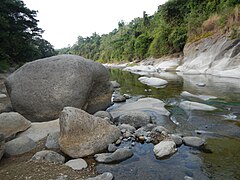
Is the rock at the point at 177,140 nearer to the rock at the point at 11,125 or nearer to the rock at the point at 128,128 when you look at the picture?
the rock at the point at 128,128

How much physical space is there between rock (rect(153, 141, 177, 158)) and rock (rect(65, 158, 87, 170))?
1582 millimetres

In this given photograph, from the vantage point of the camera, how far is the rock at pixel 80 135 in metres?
4.51

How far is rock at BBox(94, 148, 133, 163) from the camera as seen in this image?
4.24 metres

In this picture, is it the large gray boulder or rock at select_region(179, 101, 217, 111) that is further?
rock at select_region(179, 101, 217, 111)

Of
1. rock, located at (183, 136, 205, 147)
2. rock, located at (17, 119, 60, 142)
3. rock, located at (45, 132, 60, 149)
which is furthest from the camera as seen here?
rock, located at (17, 119, 60, 142)

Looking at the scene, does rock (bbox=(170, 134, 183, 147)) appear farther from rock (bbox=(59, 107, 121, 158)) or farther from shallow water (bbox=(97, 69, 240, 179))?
rock (bbox=(59, 107, 121, 158))

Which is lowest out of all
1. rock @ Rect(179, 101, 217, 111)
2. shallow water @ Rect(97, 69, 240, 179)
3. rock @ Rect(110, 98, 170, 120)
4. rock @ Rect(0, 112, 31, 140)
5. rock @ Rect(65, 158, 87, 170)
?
rock @ Rect(179, 101, 217, 111)

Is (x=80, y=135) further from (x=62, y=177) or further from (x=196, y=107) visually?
(x=196, y=107)

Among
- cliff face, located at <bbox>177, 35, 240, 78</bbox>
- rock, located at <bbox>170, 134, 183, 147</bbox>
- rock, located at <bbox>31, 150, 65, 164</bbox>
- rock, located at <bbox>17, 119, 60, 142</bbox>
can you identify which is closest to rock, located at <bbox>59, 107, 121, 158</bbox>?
rock, located at <bbox>31, 150, 65, 164</bbox>

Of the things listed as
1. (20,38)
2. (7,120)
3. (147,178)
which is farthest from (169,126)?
(20,38)

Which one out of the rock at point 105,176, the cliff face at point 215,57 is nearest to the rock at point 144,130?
the rock at point 105,176

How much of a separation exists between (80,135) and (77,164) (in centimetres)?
78

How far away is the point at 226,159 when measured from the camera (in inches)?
164

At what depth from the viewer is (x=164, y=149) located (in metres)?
4.51
